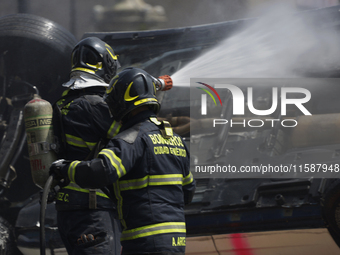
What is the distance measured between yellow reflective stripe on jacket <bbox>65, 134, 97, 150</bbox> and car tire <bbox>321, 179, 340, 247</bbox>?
1758 millimetres

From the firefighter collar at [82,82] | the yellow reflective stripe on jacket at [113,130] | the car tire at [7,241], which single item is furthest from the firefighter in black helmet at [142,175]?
the car tire at [7,241]

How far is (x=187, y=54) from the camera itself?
4.14 metres

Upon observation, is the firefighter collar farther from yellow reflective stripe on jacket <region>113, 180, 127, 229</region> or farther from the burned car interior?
the burned car interior

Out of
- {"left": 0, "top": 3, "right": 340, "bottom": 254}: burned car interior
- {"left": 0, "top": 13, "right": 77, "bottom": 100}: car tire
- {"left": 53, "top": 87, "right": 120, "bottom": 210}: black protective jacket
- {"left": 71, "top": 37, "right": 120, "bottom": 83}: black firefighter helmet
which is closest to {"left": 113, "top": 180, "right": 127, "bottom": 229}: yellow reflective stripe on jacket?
{"left": 53, "top": 87, "right": 120, "bottom": 210}: black protective jacket

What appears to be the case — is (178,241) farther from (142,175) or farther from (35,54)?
(35,54)

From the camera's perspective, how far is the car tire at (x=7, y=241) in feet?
13.0

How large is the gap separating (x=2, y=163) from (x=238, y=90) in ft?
7.25

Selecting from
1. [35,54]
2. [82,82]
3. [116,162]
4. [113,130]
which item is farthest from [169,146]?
[35,54]

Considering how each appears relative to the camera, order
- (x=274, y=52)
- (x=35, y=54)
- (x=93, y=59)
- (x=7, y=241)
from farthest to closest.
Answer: (x=35, y=54) → (x=7, y=241) → (x=274, y=52) → (x=93, y=59)

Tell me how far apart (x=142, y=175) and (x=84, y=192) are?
1.76ft

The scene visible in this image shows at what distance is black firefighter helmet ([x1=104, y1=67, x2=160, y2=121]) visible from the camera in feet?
7.33

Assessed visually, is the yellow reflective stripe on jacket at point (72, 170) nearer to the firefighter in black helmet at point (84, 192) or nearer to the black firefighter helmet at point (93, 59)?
the firefighter in black helmet at point (84, 192)

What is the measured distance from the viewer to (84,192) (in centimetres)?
247

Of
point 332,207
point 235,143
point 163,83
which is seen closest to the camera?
point 163,83
